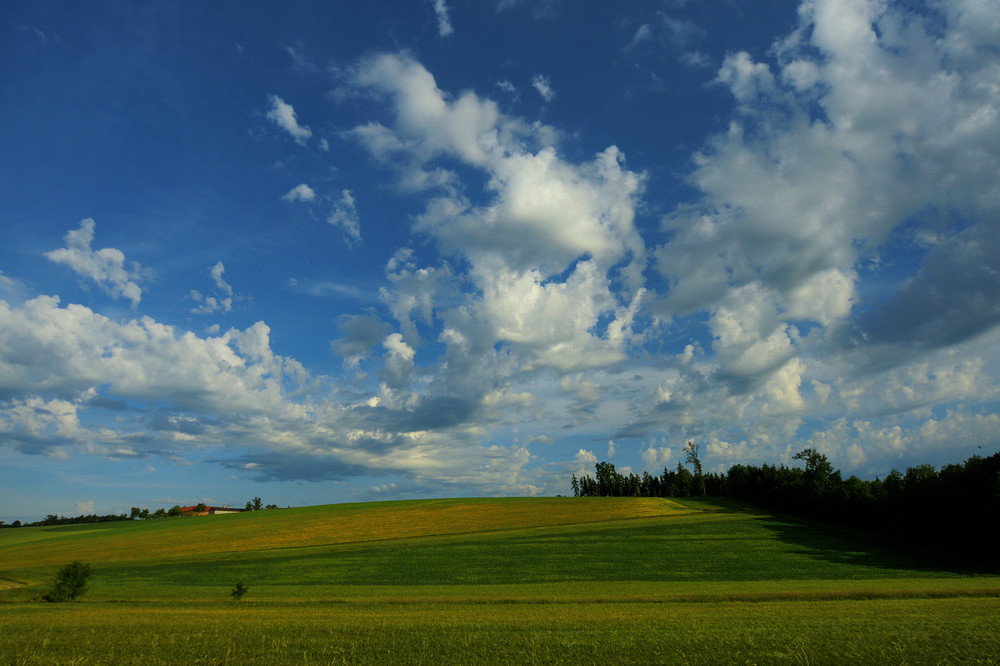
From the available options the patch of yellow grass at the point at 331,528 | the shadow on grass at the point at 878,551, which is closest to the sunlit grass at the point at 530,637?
the shadow on grass at the point at 878,551

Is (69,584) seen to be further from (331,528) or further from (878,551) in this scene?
(878,551)

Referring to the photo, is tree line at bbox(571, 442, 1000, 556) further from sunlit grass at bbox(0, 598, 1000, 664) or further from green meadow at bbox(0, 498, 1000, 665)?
sunlit grass at bbox(0, 598, 1000, 664)

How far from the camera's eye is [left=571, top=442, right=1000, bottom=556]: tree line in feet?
190

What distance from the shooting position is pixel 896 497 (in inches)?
2790

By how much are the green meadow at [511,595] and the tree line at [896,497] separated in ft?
24.3

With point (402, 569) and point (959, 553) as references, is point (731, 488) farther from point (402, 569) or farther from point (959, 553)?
point (402, 569)

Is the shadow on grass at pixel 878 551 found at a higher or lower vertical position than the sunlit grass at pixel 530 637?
lower

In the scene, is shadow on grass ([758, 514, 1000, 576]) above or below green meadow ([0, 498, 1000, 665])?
below

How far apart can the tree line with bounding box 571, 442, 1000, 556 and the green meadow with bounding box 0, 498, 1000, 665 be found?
7.40 metres

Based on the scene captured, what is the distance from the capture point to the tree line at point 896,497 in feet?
190

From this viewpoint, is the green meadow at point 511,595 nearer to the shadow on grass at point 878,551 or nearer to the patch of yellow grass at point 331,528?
the shadow on grass at point 878,551

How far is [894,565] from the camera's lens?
5012 cm

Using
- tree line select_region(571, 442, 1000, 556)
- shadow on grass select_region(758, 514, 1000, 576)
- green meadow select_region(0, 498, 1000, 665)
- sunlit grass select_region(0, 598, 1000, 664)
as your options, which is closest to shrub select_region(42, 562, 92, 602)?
green meadow select_region(0, 498, 1000, 665)

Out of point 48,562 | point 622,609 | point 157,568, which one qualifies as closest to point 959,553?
point 622,609
